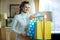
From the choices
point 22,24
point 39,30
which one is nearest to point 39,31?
point 39,30

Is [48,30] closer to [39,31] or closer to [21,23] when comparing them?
[39,31]

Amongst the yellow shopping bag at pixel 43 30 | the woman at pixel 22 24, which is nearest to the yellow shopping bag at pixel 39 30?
the yellow shopping bag at pixel 43 30

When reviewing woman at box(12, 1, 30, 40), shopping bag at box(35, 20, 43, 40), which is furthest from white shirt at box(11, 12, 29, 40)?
shopping bag at box(35, 20, 43, 40)

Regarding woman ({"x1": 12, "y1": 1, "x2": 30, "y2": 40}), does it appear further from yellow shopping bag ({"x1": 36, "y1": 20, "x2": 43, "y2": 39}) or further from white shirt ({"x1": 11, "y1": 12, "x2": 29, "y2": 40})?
yellow shopping bag ({"x1": 36, "y1": 20, "x2": 43, "y2": 39})

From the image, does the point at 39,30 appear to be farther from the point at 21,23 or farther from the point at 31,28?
the point at 21,23

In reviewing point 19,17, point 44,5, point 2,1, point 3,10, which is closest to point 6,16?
point 3,10

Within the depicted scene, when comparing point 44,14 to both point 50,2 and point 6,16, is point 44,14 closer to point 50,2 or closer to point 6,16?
point 50,2

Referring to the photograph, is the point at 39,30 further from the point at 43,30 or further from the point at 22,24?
the point at 22,24

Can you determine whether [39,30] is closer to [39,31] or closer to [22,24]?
[39,31]

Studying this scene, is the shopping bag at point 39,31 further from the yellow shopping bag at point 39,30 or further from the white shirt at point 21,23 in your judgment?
the white shirt at point 21,23

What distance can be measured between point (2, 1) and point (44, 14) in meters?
1.71

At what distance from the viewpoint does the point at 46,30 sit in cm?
106

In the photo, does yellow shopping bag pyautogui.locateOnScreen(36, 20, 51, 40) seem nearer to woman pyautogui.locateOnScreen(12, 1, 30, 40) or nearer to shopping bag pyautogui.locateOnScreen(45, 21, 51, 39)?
shopping bag pyautogui.locateOnScreen(45, 21, 51, 39)

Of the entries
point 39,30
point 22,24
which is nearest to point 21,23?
point 22,24
